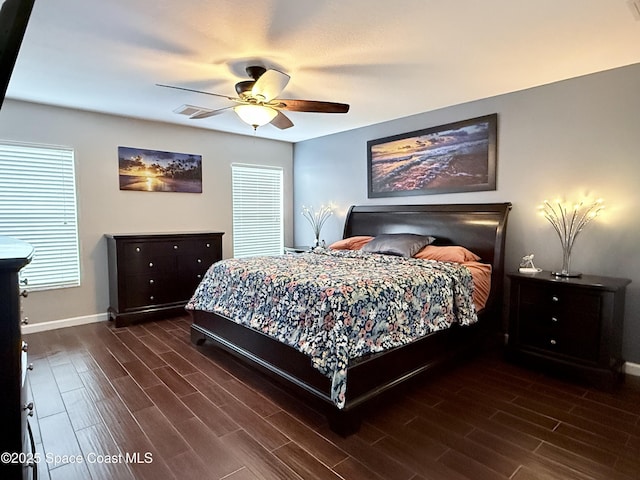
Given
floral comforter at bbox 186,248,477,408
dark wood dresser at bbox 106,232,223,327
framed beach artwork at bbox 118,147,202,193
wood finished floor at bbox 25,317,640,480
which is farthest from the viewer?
framed beach artwork at bbox 118,147,202,193

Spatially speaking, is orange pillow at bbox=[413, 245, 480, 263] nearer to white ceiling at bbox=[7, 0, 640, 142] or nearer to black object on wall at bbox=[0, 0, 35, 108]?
white ceiling at bbox=[7, 0, 640, 142]

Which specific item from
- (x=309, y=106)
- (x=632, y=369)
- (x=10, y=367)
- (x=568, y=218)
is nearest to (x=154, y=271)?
(x=309, y=106)

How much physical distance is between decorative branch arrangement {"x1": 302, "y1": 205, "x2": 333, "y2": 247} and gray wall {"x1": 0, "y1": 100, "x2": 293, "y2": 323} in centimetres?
137

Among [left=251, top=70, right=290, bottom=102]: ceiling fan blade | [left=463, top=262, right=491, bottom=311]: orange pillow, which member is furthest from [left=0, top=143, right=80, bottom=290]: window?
[left=463, top=262, right=491, bottom=311]: orange pillow

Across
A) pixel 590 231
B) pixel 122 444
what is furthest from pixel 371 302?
pixel 590 231

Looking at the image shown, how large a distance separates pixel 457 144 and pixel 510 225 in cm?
107

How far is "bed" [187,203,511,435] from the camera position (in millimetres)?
2270

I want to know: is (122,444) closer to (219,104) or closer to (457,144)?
(219,104)

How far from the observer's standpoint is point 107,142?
4.42 metres

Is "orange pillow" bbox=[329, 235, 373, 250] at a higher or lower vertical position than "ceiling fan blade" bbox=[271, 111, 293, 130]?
lower

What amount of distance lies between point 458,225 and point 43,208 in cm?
460

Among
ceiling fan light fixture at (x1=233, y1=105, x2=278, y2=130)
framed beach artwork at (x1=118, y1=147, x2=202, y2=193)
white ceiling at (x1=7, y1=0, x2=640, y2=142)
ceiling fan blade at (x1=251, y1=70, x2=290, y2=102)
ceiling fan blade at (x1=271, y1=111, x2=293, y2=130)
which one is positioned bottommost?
framed beach artwork at (x1=118, y1=147, x2=202, y2=193)

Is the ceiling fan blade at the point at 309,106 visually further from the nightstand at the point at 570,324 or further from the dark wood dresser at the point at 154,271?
the dark wood dresser at the point at 154,271

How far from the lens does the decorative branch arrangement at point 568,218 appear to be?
314 cm
